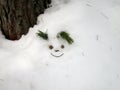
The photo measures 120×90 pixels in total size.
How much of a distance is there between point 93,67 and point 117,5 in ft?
2.97

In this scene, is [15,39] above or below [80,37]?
below

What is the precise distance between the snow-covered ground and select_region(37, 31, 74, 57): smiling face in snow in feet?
0.04

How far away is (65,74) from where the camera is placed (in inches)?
87.0

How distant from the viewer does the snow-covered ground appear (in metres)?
2.18

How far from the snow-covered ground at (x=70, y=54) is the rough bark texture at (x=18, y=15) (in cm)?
7

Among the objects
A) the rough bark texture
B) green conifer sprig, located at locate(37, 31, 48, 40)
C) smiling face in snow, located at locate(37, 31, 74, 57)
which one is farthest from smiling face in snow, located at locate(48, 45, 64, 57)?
the rough bark texture

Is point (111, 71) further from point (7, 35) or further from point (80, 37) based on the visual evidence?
point (7, 35)

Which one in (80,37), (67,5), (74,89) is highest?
(67,5)

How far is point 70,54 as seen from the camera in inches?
90.5

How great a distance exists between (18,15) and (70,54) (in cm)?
73

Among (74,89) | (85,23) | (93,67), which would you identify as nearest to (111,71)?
(93,67)

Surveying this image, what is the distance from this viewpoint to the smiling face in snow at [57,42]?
2320 millimetres

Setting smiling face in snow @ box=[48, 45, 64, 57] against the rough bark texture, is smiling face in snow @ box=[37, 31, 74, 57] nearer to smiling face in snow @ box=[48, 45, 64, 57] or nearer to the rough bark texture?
smiling face in snow @ box=[48, 45, 64, 57]

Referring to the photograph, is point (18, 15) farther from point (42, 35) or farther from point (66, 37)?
point (66, 37)
